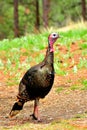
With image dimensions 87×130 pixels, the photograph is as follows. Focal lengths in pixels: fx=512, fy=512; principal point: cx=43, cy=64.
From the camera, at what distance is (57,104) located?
13305 mm

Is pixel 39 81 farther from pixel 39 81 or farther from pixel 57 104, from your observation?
pixel 57 104

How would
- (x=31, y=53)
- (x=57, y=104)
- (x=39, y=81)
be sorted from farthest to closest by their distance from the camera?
(x=31, y=53) → (x=57, y=104) → (x=39, y=81)

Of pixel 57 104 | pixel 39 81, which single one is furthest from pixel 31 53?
pixel 39 81

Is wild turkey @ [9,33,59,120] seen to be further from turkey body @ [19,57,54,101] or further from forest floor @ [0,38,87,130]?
forest floor @ [0,38,87,130]

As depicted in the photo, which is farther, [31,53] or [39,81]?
[31,53]

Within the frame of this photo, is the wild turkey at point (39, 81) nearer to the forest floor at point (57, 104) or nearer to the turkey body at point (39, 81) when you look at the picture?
the turkey body at point (39, 81)

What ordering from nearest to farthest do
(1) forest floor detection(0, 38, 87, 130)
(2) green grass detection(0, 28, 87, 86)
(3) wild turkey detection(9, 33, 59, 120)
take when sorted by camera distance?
(3) wild turkey detection(9, 33, 59, 120) < (1) forest floor detection(0, 38, 87, 130) < (2) green grass detection(0, 28, 87, 86)

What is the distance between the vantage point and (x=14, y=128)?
9688 mm

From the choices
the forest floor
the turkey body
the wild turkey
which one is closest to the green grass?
the forest floor

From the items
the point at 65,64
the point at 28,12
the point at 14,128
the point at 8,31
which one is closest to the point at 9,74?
the point at 65,64

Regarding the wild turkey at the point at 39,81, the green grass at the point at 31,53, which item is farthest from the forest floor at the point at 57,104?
the wild turkey at the point at 39,81

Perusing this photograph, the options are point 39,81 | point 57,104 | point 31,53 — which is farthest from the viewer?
point 31,53

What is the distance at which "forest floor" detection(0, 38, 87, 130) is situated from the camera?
1079 cm

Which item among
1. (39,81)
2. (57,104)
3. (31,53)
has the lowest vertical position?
(57,104)
